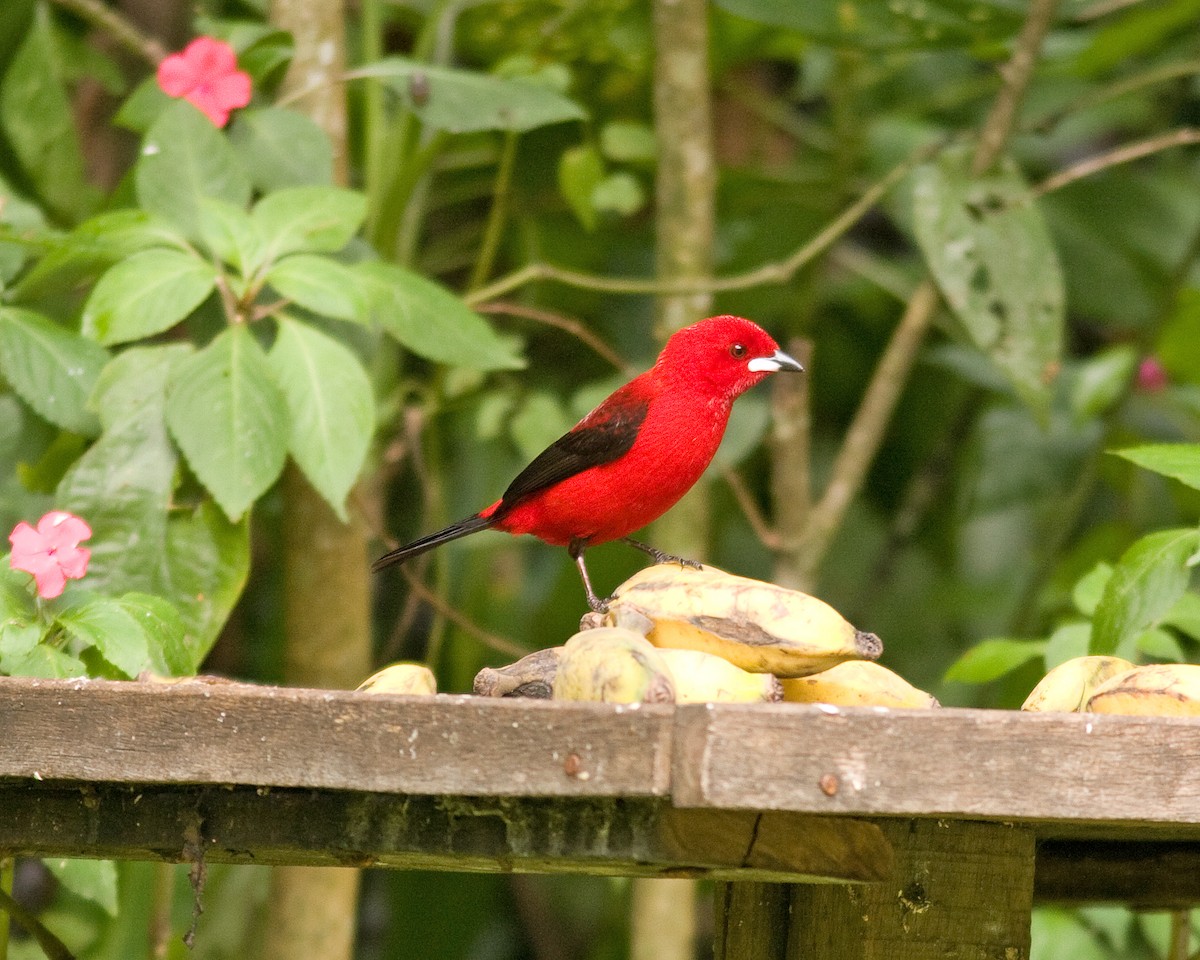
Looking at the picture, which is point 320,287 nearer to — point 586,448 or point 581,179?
point 586,448

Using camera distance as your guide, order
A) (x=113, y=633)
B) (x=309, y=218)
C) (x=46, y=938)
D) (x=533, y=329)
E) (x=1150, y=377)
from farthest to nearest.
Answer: (x=533, y=329) < (x=1150, y=377) < (x=309, y=218) < (x=46, y=938) < (x=113, y=633)

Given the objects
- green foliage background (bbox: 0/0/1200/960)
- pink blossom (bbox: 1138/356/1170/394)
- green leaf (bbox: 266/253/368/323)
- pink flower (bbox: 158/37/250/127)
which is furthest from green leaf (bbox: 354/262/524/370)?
pink blossom (bbox: 1138/356/1170/394)

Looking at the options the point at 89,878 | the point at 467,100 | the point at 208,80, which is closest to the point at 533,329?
the point at 467,100

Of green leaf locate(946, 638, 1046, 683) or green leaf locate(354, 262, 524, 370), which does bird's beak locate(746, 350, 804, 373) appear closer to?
green leaf locate(354, 262, 524, 370)

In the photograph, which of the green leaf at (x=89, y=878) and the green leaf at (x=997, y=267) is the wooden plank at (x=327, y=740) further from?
the green leaf at (x=997, y=267)

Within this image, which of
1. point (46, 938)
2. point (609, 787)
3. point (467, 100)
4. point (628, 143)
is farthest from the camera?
point (628, 143)

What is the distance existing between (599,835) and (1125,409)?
2.95 m

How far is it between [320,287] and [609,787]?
126 cm

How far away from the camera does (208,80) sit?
2602 millimetres

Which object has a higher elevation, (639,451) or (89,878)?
(639,451)

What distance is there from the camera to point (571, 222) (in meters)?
4.07

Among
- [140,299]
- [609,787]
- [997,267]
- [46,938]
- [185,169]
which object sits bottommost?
[46,938]

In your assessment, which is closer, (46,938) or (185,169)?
(46,938)

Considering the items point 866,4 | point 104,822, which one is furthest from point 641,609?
point 866,4
